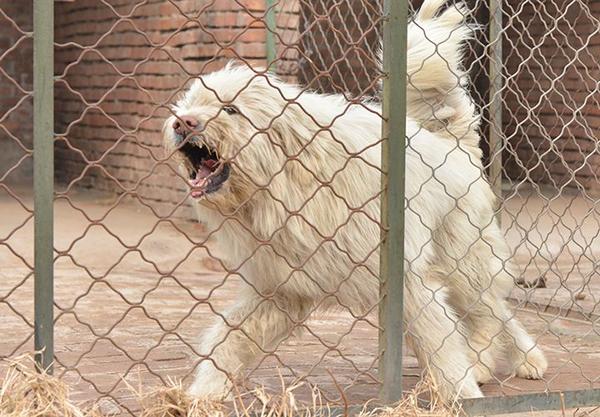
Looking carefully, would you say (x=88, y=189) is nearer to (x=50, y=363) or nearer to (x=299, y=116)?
(x=299, y=116)

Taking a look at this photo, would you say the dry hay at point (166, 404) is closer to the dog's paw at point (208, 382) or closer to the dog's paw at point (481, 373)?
the dog's paw at point (208, 382)

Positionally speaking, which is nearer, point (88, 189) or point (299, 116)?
point (299, 116)

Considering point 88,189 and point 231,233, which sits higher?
point 231,233

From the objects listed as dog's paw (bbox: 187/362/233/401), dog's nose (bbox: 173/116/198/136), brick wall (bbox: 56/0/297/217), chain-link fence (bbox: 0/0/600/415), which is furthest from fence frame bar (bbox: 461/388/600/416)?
brick wall (bbox: 56/0/297/217)

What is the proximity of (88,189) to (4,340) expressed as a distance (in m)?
6.52

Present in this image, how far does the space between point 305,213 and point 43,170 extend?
125cm

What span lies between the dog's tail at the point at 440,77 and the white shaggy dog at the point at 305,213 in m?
0.35

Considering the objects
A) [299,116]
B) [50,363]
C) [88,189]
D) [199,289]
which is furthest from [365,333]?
[88,189]

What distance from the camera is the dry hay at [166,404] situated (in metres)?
3.37

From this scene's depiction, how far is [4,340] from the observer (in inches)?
228

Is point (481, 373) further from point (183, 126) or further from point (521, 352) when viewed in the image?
point (183, 126)

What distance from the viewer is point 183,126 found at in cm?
404

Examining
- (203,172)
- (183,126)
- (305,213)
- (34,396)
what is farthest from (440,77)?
(34,396)

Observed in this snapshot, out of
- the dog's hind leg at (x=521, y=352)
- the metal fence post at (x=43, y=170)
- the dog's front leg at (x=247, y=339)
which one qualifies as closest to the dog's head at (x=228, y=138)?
the dog's front leg at (x=247, y=339)
